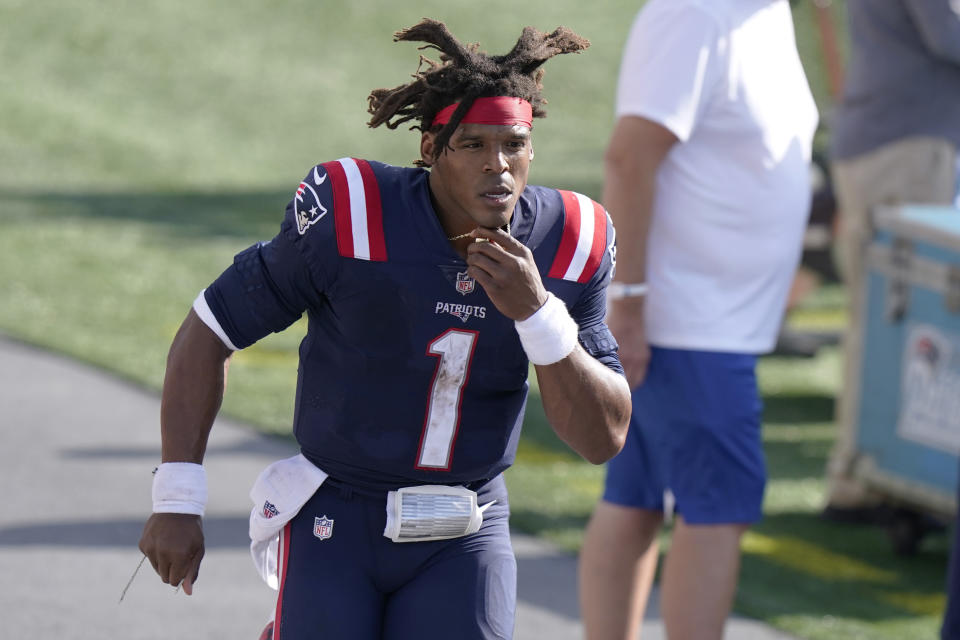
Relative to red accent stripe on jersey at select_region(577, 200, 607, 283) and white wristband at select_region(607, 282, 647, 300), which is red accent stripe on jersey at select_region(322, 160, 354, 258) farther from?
white wristband at select_region(607, 282, 647, 300)

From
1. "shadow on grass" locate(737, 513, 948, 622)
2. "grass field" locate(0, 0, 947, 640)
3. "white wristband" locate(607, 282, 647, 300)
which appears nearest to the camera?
"white wristband" locate(607, 282, 647, 300)

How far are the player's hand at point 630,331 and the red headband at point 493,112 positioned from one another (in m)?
1.31

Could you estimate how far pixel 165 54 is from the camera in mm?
17219

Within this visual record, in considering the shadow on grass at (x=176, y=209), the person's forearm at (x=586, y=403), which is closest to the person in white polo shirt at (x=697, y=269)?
the person's forearm at (x=586, y=403)

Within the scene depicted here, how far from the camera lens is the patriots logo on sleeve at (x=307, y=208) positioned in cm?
298

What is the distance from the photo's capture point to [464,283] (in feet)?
9.86

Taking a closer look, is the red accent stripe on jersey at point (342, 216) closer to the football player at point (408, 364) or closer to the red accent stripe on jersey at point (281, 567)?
the football player at point (408, 364)

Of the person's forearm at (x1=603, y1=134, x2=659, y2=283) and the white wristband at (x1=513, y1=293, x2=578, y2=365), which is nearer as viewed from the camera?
the white wristband at (x1=513, y1=293, x2=578, y2=365)

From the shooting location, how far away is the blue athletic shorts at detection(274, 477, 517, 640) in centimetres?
305

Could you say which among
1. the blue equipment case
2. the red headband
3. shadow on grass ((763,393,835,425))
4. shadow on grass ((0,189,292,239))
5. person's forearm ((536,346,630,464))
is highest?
the red headband

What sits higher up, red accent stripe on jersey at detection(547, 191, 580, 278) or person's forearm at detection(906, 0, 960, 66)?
person's forearm at detection(906, 0, 960, 66)

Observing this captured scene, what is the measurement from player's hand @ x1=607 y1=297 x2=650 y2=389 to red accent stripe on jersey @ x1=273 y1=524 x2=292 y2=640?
136cm

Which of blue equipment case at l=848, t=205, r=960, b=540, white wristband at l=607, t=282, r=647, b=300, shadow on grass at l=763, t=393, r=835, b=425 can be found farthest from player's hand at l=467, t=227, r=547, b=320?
shadow on grass at l=763, t=393, r=835, b=425

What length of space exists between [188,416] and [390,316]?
0.44 meters
